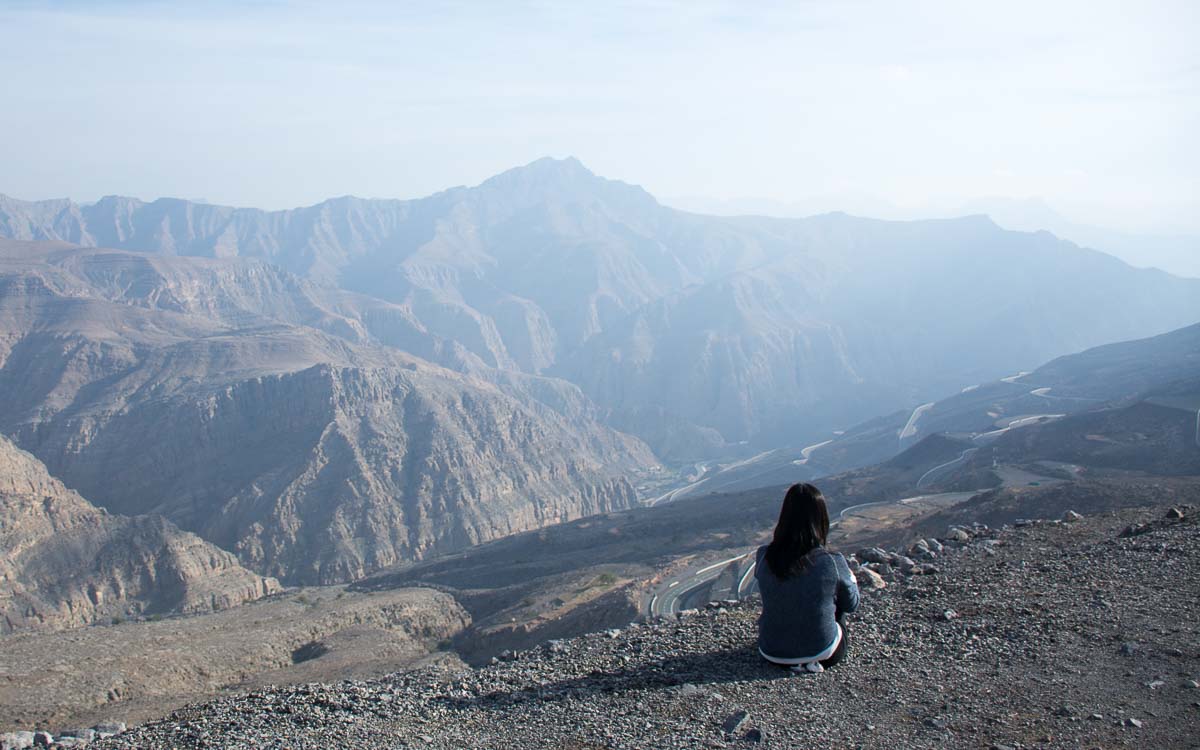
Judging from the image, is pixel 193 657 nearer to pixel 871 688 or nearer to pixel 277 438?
pixel 871 688

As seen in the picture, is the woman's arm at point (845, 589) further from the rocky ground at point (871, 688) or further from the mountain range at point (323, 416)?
the mountain range at point (323, 416)

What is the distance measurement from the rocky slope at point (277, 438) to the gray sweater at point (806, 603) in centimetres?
6614

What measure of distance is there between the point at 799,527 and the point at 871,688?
1807 mm

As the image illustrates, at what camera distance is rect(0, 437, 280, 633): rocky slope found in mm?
48719

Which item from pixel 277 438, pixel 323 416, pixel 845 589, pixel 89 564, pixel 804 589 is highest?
pixel 323 416

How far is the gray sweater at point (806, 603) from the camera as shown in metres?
8.66

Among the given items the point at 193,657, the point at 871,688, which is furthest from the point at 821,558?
the point at 193,657

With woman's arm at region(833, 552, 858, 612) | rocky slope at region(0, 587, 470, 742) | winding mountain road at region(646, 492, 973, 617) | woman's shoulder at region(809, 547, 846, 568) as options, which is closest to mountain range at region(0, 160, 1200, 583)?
rocky slope at region(0, 587, 470, 742)

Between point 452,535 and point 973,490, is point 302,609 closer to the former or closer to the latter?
point 973,490

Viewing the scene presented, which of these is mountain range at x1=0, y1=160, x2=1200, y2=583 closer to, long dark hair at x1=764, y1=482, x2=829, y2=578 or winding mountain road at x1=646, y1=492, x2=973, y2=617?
winding mountain road at x1=646, y1=492, x2=973, y2=617

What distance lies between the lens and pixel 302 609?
1468 inches

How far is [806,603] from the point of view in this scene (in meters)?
8.77

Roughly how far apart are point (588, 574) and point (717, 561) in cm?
702

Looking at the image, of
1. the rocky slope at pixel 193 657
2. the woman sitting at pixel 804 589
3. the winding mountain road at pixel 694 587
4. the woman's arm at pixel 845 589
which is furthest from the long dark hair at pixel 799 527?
the winding mountain road at pixel 694 587
